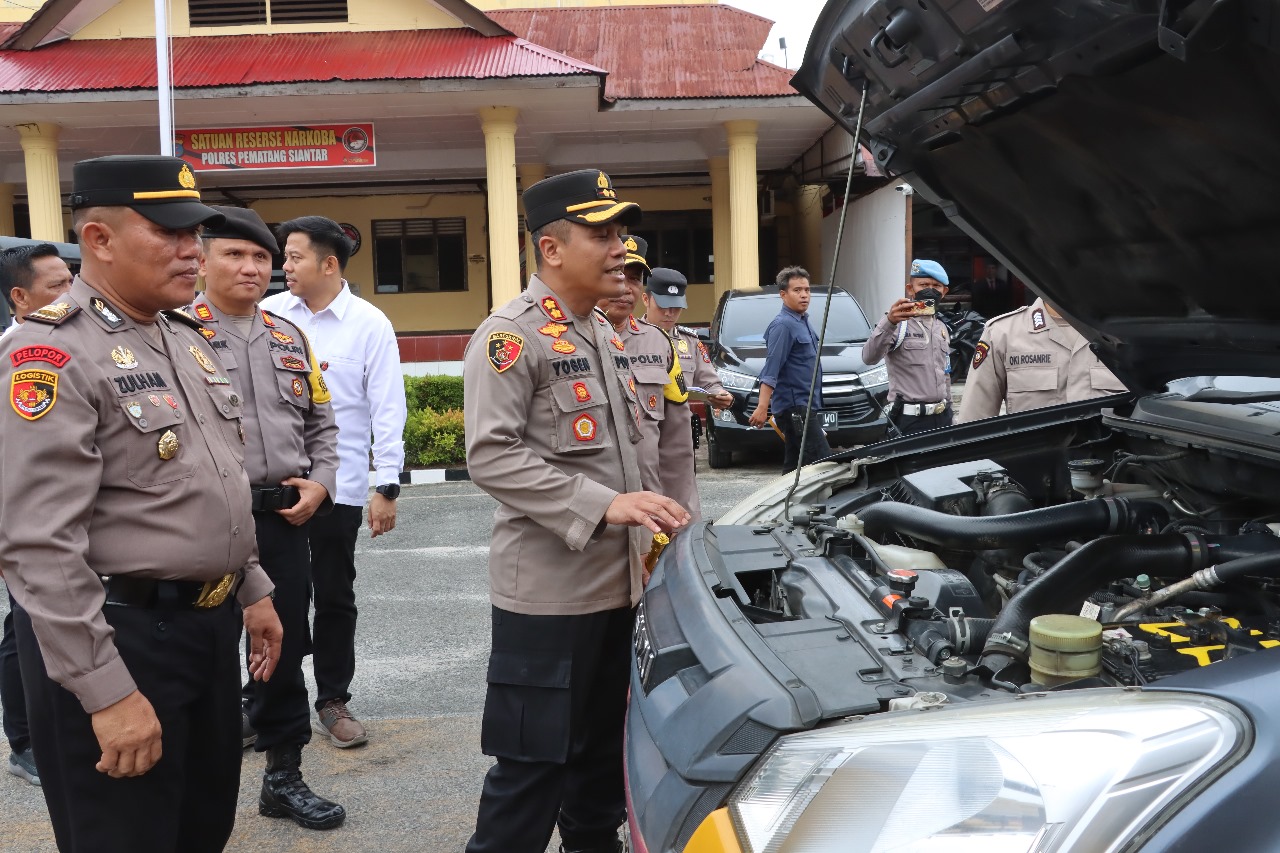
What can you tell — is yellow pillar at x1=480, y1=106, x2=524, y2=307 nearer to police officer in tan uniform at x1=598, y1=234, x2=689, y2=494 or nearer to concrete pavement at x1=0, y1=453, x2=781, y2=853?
concrete pavement at x1=0, y1=453, x2=781, y2=853

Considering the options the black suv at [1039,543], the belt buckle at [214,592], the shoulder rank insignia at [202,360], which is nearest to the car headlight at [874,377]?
the black suv at [1039,543]

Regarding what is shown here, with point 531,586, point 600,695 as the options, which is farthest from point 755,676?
point 600,695

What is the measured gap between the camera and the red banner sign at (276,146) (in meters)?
12.2

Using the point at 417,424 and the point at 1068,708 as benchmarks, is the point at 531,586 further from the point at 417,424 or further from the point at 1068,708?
the point at 417,424

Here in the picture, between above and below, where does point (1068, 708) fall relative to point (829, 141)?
below

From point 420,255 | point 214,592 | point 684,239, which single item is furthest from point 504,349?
point 420,255

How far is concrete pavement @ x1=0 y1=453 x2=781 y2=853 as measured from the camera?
298 centimetres

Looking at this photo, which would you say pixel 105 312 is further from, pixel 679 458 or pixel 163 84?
pixel 163 84

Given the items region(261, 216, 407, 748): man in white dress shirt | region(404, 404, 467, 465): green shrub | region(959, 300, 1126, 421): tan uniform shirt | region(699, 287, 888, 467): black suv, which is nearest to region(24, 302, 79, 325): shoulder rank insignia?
region(261, 216, 407, 748): man in white dress shirt

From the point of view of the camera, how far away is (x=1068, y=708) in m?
1.19

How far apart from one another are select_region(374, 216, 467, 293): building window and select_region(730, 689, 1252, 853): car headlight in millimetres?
16635

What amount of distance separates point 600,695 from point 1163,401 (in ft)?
5.32

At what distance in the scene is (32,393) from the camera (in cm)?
184

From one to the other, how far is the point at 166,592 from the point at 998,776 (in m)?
1.61
